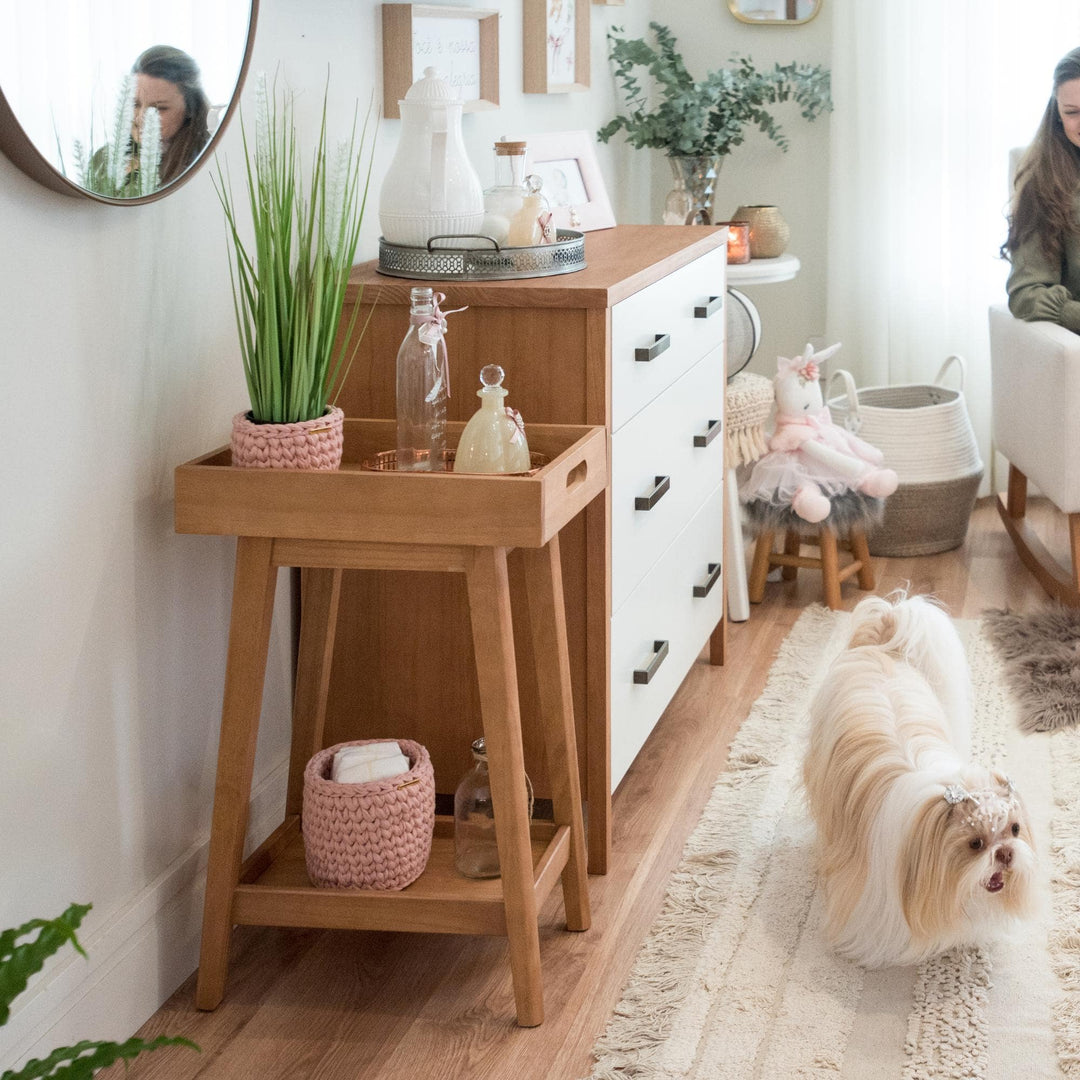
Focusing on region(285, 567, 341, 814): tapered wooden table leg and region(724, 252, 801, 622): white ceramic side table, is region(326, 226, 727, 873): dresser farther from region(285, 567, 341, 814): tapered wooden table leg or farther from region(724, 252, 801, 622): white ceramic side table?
region(724, 252, 801, 622): white ceramic side table

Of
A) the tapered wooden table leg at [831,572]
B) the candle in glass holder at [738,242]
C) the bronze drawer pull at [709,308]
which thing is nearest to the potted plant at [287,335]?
the bronze drawer pull at [709,308]

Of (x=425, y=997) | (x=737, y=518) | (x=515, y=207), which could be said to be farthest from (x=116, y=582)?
(x=737, y=518)

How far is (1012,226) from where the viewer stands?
339 cm

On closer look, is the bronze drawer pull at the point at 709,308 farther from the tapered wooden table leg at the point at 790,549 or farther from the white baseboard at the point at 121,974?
the white baseboard at the point at 121,974

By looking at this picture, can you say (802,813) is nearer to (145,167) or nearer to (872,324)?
(145,167)

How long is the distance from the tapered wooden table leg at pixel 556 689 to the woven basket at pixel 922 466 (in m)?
1.87

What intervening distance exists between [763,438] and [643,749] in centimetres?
94

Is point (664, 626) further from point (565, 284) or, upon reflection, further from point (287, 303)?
point (287, 303)

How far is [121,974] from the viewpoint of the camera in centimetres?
168

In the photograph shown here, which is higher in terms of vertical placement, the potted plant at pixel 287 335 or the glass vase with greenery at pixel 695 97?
the glass vase with greenery at pixel 695 97

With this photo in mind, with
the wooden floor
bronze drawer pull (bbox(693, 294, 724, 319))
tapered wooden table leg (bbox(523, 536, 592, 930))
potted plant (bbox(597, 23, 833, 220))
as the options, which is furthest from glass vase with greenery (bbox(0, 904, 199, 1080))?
potted plant (bbox(597, 23, 833, 220))

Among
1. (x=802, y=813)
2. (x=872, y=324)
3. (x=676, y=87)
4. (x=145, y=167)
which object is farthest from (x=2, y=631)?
(x=872, y=324)

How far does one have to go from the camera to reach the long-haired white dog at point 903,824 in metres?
1.71

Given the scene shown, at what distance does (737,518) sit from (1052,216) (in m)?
1.02
